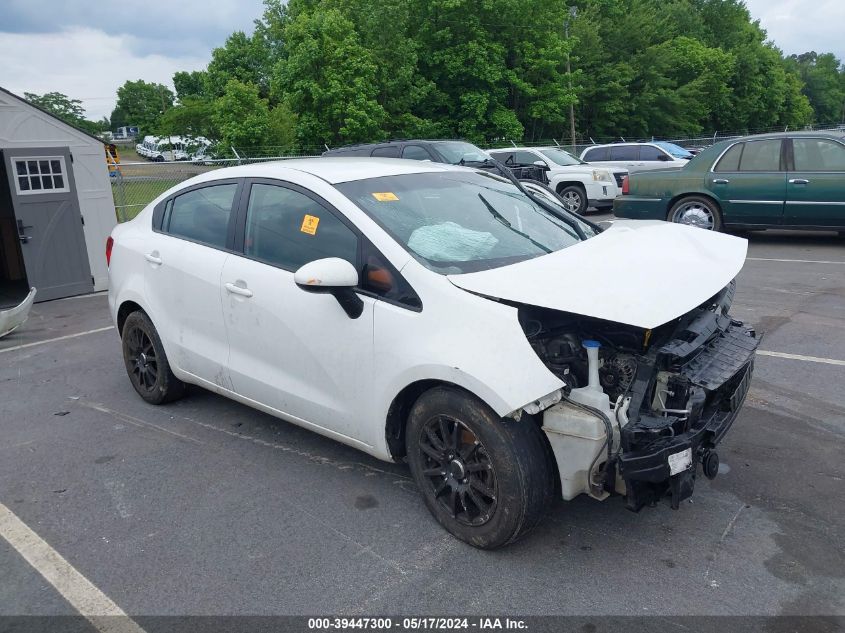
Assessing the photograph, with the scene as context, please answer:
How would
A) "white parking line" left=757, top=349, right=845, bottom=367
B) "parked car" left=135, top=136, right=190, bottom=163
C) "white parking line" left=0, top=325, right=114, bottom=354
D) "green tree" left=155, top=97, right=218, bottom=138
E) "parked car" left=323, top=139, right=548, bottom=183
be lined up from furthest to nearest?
1. "green tree" left=155, top=97, right=218, bottom=138
2. "parked car" left=135, top=136, right=190, bottom=163
3. "parked car" left=323, top=139, right=548, bottom=183
4. "white parking line" left=0, top=325, right=114, bottom=354
5. "white parking line" left=757, top=349, right=845, bottom=367

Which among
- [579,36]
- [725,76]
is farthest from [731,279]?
[725,76]

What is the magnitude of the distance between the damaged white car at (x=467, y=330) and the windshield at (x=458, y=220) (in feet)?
0.05

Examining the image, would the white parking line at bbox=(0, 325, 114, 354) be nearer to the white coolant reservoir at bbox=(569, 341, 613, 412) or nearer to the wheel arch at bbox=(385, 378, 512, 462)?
the wheel arch at bbox=(385, 378, 512, 462)

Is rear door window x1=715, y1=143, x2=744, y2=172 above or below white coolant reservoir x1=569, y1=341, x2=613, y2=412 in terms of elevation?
above

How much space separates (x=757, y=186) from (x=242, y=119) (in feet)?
63.9

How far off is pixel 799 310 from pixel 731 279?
4157 millimetres

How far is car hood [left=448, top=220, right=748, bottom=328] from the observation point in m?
2.98

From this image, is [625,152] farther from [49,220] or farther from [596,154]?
[49,220]

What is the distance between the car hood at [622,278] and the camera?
9.77 feet

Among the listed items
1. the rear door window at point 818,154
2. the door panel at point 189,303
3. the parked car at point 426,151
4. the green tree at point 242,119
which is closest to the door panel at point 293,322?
the door panel at point 189,303

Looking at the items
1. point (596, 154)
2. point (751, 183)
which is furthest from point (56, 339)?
point (596, 154)

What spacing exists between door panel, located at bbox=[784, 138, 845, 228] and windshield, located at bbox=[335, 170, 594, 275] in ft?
23.7

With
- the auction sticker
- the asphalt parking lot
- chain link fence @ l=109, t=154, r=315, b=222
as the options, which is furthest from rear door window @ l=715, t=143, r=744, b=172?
the auction sticker

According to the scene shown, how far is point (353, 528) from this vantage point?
348cm
